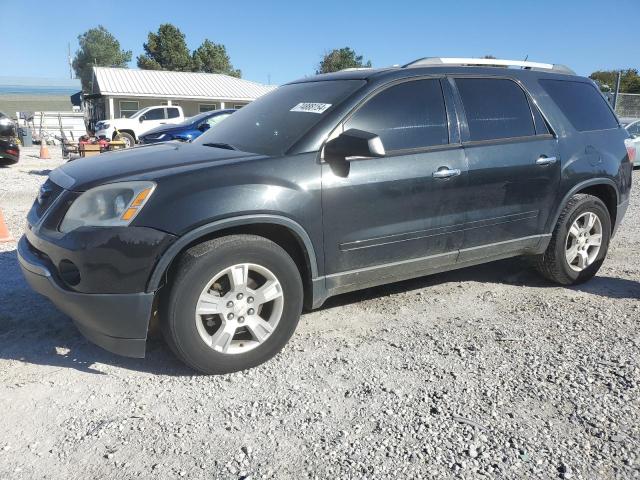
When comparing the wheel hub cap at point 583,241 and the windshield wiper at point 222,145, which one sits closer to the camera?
the windshield wiper at point 222,145

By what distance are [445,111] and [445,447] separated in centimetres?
234

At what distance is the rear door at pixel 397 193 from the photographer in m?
3.36

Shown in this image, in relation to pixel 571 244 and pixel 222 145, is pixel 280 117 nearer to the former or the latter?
pixel 222 145

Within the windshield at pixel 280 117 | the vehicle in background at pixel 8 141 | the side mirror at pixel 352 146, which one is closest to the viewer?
the side mirror at pixel 352 146

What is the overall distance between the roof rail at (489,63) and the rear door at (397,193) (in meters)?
0.25

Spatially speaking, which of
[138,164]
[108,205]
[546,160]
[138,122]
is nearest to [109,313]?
[108,205]

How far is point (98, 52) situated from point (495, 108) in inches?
3417

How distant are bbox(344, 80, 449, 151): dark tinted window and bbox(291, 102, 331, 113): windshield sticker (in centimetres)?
21

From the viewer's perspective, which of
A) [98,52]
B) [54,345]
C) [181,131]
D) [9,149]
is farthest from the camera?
[98,52]

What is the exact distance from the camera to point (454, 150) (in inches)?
148

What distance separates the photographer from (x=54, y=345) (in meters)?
3.47

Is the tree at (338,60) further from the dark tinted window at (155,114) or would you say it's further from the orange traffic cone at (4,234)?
the orange traffic cone at (4,234)

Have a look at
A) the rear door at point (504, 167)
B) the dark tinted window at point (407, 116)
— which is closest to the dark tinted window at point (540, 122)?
the rear door at point (504, 167)

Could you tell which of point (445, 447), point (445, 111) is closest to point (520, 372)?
point (445, 447)
